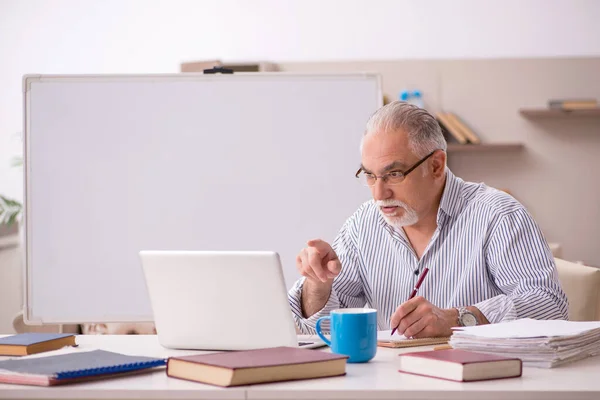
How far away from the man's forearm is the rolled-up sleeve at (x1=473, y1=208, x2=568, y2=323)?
361 mm

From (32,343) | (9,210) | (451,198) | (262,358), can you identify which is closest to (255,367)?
(262,358)

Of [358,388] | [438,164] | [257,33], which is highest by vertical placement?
[257,33]

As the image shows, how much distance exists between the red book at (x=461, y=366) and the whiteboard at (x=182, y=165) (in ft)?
5.86

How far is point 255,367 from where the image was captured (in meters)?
1.23

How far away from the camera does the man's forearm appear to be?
1.98 metres

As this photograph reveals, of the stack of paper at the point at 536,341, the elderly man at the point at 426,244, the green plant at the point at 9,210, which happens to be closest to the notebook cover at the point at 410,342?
the stack of paper at the point at 536,341

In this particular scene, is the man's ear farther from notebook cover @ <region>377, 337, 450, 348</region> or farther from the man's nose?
notebook cover @ <region>377, 337, 450, 348</region>

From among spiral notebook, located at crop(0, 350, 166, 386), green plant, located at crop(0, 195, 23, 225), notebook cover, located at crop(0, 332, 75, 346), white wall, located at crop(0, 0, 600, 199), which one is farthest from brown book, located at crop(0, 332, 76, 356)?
white wall, located at crop(0, 0, 600, 199)

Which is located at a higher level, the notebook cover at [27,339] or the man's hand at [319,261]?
the man's hand at [319,261]

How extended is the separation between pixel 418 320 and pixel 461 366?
1.38 feet

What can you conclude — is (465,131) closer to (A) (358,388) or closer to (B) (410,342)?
(B) (410,342)

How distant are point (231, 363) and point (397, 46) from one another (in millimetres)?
4600

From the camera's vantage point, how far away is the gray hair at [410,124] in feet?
6.92

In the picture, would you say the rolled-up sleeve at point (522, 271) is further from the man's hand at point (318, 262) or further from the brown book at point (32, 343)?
the brown book at point (32, 343)
